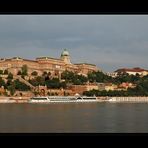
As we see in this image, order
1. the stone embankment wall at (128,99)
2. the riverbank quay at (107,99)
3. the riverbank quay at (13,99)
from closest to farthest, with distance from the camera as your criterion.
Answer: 1. the riverbank quay at (13,99)
2. the riverbank quay at (107,99)
3. the stone embankment wall at (128,99)

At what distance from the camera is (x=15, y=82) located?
1035 inches

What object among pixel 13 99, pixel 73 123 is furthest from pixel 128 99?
pixel 73 123

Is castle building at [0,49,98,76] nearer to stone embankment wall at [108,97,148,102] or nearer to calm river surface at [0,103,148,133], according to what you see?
stone embankment wall at [108,97,148,102]

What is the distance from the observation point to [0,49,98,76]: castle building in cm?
2825

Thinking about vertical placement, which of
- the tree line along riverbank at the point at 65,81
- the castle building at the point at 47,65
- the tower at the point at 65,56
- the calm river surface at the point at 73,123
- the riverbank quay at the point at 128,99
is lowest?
the calm river surface at the point at 73,123

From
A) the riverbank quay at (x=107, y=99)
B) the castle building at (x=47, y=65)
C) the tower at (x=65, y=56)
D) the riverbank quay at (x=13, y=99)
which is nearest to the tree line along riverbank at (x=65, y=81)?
the castle building at (x=47, y=65)

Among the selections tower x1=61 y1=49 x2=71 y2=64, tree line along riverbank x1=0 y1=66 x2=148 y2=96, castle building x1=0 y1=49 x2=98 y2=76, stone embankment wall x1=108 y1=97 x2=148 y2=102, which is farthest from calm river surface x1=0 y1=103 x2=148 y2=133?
tower x1=61 y1=49 x2=71 y2=64

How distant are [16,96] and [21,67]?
4334 millimetres

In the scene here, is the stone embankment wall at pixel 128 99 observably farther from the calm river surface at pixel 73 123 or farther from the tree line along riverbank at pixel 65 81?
the calm river surface at pixel 73 123

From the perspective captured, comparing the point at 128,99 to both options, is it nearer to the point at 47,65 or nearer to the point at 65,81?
the point at 65,81

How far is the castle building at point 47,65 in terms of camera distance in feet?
92.7

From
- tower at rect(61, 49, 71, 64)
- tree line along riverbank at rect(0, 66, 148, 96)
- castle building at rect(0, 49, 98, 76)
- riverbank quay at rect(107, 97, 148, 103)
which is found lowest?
riverbank quay at rect(107, 97, 148, 103)
